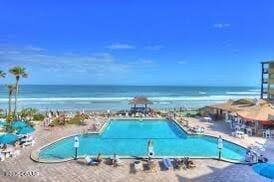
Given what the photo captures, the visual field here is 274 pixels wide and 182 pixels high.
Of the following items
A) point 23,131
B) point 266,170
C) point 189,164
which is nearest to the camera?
point 266,170

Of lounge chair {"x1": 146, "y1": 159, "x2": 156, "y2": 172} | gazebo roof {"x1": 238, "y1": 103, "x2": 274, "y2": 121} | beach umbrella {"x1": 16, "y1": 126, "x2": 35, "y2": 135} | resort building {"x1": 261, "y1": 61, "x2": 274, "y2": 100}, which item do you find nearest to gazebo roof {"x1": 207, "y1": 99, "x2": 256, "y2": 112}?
gazebo roof {"x1": 238, "y1": 103, "x2": 274, "y2": 121}

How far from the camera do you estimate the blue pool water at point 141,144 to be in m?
18.5

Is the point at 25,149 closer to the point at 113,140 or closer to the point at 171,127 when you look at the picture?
the point at 113,140

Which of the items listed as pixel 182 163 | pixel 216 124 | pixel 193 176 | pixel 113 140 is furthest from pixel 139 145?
pixel 216 124

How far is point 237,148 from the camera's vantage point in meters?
19.9

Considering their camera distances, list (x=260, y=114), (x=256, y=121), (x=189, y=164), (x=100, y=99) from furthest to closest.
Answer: (x=100, y=99), (x=260, y=114), (x=256, y=121), (x=189, y=164)

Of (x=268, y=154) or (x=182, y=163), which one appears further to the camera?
(x=268, y=154)

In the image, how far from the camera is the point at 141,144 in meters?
21.5

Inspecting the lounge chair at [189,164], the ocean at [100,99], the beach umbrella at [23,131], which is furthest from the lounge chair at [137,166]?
the ocean at [100,99]

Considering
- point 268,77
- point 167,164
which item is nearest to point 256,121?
point 167,164

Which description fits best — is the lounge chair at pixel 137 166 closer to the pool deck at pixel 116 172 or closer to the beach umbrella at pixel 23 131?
the pool deck at pixel 116 172

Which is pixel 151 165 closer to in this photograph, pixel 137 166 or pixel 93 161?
pixel 137 166

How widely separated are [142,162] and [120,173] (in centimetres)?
175

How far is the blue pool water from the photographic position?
18531mm
